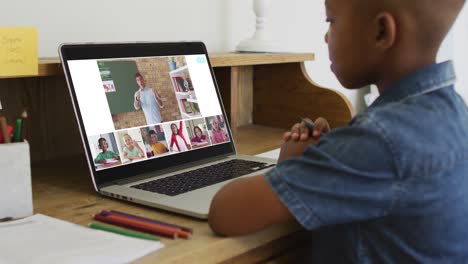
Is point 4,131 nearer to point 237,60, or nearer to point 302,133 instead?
point 302,133

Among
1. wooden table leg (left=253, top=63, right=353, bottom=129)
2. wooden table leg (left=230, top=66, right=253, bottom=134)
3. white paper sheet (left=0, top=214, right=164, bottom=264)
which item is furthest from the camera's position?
wooden table leg (left=230, top=66, right=253, bottom=134)

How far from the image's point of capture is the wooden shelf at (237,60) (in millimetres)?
908

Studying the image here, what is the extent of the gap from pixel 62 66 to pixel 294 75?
728 mm

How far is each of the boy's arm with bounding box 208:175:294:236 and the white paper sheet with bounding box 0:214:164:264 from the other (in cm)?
8

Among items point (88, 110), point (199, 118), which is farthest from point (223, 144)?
point (88, 110)

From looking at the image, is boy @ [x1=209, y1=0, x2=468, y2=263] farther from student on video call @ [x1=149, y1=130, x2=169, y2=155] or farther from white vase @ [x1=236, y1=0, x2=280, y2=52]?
white vase @ [x1=236, y1=0, x2=280, y2=52]

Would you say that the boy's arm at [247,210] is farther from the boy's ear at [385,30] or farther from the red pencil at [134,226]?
the boy's ear at [385,30]

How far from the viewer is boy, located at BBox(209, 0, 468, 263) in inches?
24.5

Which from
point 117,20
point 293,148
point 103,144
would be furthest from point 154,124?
point 117,20

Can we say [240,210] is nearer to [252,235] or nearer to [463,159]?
[252,235]

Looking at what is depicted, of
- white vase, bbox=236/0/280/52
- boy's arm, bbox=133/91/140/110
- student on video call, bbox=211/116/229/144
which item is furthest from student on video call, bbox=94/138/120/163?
white vase, bbox=236/0/280/52

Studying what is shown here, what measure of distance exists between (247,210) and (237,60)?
0.62 metres

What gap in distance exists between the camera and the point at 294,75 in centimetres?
148

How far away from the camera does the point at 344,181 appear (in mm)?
624
